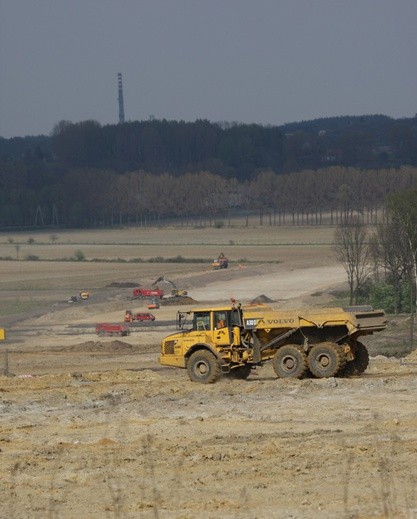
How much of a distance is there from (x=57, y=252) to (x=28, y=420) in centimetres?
11693

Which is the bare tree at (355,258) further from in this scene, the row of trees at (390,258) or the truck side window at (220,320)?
the truck side window at (220,320)

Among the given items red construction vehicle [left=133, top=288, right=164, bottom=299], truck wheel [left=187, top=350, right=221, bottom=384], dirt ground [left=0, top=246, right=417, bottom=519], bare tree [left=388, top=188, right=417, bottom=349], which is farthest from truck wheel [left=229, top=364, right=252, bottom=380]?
red construction vehicle [left=133, top=288, right=164, bottom=299]

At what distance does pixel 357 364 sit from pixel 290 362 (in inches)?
67.6

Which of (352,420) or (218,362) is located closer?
(352,420)

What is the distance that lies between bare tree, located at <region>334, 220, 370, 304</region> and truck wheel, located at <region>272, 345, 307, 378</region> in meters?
38.2

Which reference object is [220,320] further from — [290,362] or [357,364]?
[357,364]

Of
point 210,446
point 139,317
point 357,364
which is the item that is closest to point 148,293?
point 139,317

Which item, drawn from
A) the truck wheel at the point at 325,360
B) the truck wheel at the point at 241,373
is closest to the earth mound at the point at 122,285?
the truck wheel at the point at 241,373

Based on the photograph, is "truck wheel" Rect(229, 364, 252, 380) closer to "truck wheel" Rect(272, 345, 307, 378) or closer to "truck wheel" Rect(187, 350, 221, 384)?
"truck wheel" Rect(187, 350, 221, 384)

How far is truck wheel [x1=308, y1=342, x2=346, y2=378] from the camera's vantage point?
28.8 metres

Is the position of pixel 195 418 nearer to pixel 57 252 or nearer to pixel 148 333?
pixel 148 333

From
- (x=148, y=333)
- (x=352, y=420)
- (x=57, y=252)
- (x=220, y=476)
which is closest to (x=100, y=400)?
(x=352, y=420)

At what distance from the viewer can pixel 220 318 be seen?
1168 inches

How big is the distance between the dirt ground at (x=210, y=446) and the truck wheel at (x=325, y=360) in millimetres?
737
